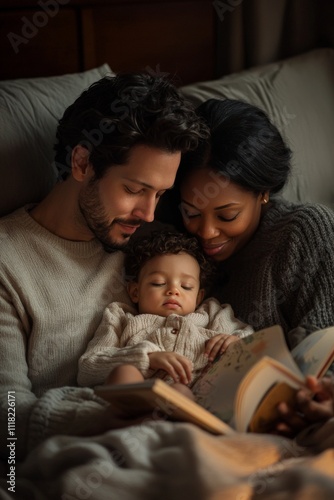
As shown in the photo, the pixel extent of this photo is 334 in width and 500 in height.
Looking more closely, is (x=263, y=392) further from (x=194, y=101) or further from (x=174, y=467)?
(x=194, y=101)

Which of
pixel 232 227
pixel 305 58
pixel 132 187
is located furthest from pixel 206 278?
pixel 305 58

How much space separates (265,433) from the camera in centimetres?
145

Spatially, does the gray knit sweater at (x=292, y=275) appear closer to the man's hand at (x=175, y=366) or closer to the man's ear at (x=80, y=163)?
the man's hand at (x=175, y=366)

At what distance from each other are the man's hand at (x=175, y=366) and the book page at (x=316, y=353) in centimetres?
23

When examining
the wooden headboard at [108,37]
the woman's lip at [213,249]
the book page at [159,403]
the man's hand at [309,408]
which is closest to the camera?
the book page at [159,403]

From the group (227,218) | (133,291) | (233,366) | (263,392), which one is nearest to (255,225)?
(227,218)

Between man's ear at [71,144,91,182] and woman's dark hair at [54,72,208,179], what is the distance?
0.06 ft

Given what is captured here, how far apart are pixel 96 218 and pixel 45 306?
244mm

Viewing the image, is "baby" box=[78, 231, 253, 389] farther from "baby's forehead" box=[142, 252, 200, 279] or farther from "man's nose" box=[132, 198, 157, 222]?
"man's nose" box=[132, 198, 157, 222]

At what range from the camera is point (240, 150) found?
1910 millimetres

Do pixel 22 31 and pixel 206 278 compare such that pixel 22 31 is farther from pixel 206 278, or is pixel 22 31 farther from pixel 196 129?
pixel 206 278

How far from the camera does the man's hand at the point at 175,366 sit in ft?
5.18

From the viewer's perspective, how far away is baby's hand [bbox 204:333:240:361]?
1.68m

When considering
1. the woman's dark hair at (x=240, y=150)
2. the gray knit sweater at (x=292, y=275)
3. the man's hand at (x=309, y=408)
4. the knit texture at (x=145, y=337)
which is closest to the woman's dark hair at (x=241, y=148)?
the woman's dark hair at (x=240, y=150)
